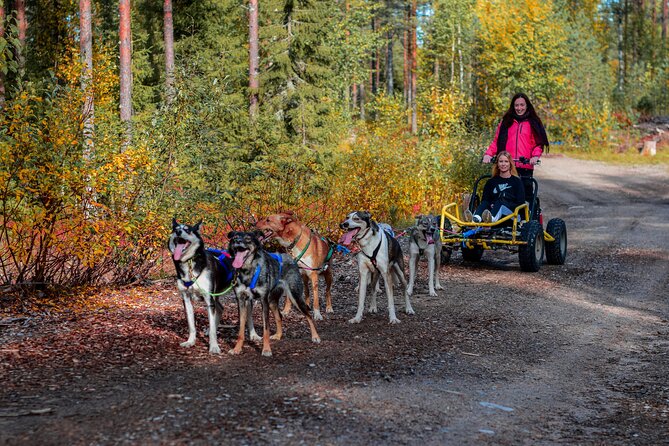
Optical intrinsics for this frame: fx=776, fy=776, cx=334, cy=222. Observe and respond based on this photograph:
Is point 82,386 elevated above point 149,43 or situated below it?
below

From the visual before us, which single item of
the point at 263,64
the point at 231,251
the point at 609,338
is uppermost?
the point at 263,64

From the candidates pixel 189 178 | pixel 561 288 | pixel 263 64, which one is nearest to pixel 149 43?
pixel 263 64

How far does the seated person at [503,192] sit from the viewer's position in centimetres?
1228

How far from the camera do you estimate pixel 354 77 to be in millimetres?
43750

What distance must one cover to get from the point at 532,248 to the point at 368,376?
6271mm

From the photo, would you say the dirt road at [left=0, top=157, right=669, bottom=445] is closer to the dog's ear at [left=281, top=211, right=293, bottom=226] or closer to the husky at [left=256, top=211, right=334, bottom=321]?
the husky at [left=256, top=211, right=334, bottom=321]

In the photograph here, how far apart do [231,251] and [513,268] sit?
711cm

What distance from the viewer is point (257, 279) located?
22.8 ft

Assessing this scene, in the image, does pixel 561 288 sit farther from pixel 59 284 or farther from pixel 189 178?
pixel 59 284

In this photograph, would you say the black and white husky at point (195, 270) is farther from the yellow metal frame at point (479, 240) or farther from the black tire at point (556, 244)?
the black tire at point (556, 244)

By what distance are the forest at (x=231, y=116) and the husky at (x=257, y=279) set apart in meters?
2.42

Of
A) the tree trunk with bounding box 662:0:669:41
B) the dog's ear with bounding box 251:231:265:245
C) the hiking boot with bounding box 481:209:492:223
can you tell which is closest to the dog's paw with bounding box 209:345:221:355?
the dog's ear with bounding box 251:231:265:245

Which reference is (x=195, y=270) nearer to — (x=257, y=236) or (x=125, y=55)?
(x=257, y=236)

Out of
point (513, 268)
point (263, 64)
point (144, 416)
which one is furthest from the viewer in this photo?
point (263, 64)
